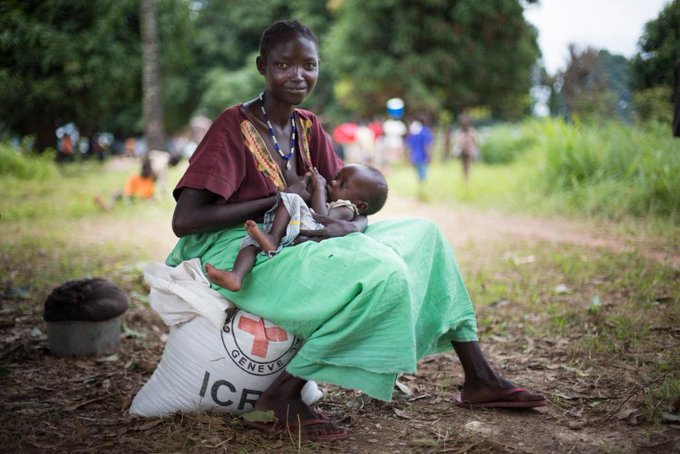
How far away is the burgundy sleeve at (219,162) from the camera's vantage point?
2473mm

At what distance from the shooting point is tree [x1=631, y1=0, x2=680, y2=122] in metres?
5.41

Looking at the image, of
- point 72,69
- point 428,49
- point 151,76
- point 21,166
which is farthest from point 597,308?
point 428,49

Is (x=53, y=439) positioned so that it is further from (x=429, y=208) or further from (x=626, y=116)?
(x=626, y=116)

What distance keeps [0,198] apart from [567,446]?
33.2 feet

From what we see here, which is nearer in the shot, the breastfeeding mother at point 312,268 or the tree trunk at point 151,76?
the breastfeeding mother at point 312,268

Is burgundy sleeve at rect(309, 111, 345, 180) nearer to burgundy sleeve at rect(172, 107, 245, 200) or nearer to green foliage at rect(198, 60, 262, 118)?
burgundy sleeve at rect(172, 107, 245, 200)

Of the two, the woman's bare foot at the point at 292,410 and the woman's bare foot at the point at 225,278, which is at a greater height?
the woman's bare foot at the point at 225,278

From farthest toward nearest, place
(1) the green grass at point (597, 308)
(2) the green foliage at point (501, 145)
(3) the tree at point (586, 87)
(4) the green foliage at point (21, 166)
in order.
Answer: (2) the green foliage at point (501, 145) < (3) the tree at point (586, 87) < (4) the green foliage at point (21, 166) < (1) the green grass at point (597, 308)

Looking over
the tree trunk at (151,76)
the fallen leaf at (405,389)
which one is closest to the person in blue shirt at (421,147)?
the tree trunk at (151,76)

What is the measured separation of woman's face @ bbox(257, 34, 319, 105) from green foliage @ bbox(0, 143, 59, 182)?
1137 centimetres

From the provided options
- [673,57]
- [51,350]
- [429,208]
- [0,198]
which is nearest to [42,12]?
[0,198]

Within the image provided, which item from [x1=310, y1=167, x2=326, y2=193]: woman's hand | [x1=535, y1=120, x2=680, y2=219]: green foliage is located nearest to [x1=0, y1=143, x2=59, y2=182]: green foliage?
[x1=535, y1=120, x2=680, y2=219]: green foliage

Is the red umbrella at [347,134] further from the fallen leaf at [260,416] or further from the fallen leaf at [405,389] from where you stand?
the fallen leaf at [260,416]

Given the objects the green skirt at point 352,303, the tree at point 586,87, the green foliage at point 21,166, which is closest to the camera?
the green skirt at point 352,303
